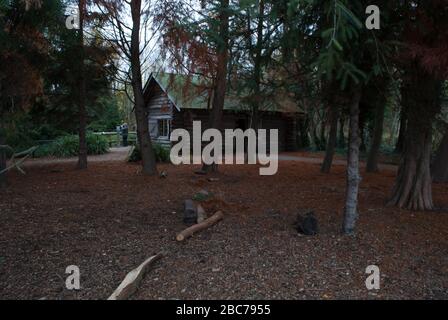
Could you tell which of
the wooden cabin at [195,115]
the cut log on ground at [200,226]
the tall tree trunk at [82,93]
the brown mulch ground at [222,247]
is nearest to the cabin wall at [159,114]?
the wooden cabin at [195,115]

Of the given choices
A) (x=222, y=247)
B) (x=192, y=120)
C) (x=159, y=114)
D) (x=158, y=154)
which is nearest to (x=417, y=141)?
(x=222, y=247)

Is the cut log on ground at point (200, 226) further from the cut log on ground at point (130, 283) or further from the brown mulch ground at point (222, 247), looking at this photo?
the cut log on ground at point (130, 283)

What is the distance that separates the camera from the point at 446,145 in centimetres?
1045

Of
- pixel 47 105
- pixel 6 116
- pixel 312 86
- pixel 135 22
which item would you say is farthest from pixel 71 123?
pixel 312 86

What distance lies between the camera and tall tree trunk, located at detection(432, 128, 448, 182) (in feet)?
34.3

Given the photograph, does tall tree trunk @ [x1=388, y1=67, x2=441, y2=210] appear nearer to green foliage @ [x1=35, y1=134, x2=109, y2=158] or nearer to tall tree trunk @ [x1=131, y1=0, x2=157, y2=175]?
tall tree trunk @ [x1=131, y1=0, x2=157, y2=175]

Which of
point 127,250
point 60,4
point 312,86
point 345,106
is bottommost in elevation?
point 127,250

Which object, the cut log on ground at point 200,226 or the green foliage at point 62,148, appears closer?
the cut log on ground at point 200,226

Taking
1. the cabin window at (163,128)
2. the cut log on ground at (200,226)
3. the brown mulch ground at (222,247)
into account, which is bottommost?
the brown mulch ground at (222,247)

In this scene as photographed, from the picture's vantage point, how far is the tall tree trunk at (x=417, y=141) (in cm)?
582

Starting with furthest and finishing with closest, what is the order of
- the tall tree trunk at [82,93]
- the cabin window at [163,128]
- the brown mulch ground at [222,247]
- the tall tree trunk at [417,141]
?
the cabin window at [163,128] < the tall tree trunk at [82,93] < the tall tree trunk at [417,141] < the brown mulch ground at [222,247]

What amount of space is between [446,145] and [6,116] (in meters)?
12.7

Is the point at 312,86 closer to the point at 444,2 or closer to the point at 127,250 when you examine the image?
the point at 444,2

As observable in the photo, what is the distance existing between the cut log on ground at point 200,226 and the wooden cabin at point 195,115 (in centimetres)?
1149
